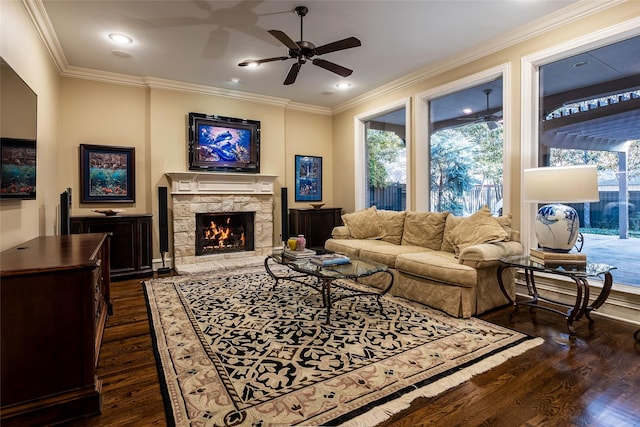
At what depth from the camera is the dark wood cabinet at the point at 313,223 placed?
20.1 ft

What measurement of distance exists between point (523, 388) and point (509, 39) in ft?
11.9

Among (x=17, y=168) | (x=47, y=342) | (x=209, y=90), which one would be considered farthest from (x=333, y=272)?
(x=209, y=90)

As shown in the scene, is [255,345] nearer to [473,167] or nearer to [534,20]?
[473,167]

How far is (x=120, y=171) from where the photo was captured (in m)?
4.91

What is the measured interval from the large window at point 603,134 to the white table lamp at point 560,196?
683 mm

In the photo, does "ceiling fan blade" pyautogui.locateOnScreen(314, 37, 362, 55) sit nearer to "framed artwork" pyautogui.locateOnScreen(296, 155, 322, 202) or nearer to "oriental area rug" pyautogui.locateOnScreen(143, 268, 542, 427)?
"oriental area rug" pyautogui.locateOnScreen(143, 268, 542, 427)

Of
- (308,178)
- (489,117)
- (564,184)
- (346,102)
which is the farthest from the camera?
(308,178)

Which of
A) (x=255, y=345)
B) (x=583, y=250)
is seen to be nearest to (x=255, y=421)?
(x=255, y=345)

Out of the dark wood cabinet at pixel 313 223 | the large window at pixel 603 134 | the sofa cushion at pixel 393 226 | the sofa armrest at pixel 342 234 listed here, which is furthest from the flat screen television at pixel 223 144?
the large window at pixel 603 134

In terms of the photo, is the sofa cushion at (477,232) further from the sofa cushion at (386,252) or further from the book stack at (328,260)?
the book stack at (328,260)

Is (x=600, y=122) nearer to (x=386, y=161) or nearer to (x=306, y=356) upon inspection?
(x=386, y=161)

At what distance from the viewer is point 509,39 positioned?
371 centimetres

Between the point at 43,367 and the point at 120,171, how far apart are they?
3.96 metres

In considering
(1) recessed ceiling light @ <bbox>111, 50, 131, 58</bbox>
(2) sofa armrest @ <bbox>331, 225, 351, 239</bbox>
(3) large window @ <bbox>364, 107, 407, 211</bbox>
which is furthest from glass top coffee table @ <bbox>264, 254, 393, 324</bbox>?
(1) recessed ceiling light @ <bbox>111, 50, 131, 58</bbox>
